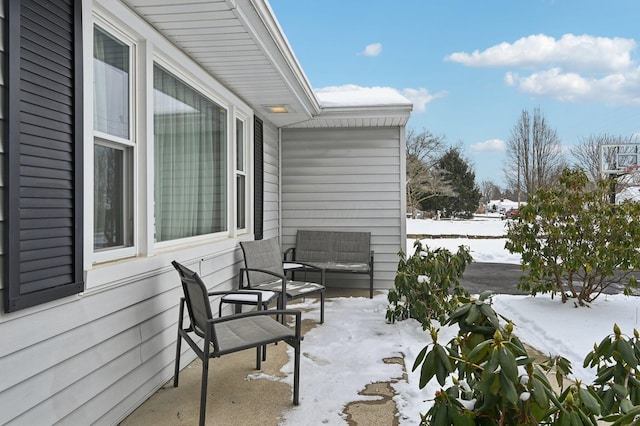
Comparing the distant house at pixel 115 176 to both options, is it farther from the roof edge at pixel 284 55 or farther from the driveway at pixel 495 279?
the driveway at pixel 495 279

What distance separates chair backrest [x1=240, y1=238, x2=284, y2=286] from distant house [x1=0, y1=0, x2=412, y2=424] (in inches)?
7.2

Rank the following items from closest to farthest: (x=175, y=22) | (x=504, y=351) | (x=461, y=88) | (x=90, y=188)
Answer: (x=504, y=351)
(x=90, y=188)
(x=175, y=22)
(x=461, y=88)

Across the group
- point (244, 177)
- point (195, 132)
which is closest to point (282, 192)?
point (244, 177)

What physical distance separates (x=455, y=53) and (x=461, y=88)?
236cm

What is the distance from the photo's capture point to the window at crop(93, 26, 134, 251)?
7.86ft

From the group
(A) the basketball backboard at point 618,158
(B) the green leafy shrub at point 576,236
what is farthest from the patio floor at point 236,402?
(A) the basketball backboard at point 618,158

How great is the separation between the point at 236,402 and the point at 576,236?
12.4ft

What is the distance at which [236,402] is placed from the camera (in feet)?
8.69

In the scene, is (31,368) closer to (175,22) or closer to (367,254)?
(175,22)

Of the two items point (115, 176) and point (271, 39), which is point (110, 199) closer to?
point (115, 176)

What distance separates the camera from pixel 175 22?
2799 mm

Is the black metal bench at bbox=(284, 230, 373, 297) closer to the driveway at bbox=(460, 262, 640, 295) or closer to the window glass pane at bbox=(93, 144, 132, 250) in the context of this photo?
the driveway at bbox=(460, 262, 640, 295)

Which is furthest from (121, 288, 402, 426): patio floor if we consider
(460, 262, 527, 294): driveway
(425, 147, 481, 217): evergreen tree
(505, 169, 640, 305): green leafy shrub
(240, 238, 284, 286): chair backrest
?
(425, 147, 481, 217): evergreen tree

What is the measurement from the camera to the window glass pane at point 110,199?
2400mm
